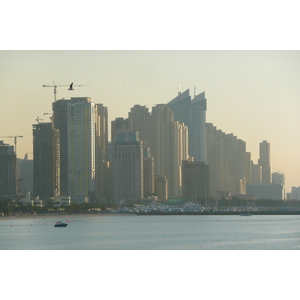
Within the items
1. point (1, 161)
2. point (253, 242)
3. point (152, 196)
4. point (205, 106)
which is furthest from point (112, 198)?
point (253, 242)

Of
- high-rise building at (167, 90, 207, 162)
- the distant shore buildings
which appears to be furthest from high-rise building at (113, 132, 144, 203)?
high-rise building at (167, 90, 207, 162)

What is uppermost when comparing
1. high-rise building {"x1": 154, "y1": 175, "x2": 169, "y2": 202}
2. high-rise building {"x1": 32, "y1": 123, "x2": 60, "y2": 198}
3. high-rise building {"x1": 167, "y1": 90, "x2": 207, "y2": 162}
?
high-rise building {"x1": 167, "y1": 90, "x2": 207, "y2": 162}

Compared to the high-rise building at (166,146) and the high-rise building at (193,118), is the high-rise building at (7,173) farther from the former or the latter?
the high-rise building at (193,118)

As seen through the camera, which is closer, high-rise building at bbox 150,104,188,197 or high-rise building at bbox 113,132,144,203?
high-rise building at bbox 113,132,144,203

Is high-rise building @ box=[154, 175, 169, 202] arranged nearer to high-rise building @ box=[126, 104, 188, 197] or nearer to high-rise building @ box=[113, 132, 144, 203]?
high-rise building @ box=[126, 104, 188, 197]

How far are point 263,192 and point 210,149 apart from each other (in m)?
13.3

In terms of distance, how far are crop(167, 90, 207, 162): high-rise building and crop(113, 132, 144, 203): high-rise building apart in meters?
27.4

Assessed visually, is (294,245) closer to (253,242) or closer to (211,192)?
(253,242)

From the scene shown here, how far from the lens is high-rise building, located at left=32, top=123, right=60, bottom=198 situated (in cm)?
9544

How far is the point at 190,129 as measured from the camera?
423ft

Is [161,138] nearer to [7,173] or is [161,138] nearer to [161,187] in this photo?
[161,187]

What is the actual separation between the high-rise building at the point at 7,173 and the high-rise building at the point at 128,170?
1477 centimetres

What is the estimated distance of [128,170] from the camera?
99.3m

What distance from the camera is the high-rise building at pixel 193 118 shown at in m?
127
